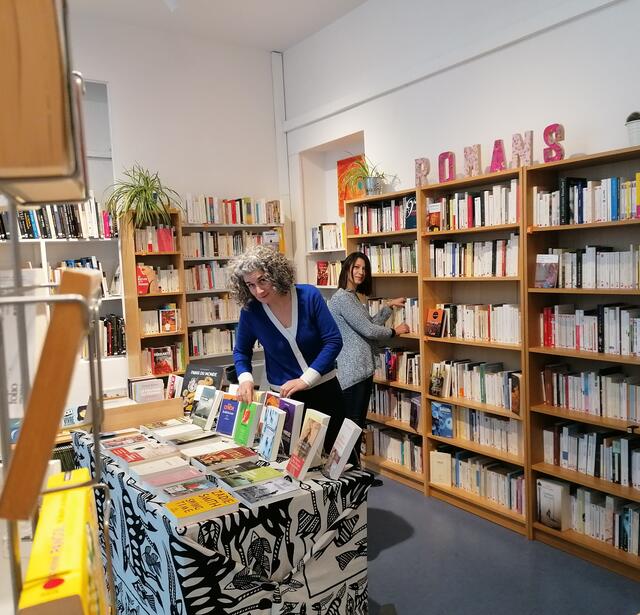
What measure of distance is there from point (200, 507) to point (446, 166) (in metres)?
3.14

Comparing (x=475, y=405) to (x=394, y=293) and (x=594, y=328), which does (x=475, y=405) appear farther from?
(x=394, y=293)

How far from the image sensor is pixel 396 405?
473cm

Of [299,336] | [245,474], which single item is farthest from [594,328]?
[245,474]

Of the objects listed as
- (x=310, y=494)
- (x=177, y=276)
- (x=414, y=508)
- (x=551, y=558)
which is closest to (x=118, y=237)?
(x=177, y=276)

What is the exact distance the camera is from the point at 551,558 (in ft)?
10.9

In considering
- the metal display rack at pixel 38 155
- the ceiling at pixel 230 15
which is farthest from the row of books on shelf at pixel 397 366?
the metal display rack at pixel 38 155

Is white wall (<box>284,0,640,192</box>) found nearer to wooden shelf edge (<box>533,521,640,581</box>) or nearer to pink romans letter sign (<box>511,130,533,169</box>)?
pink romans letter sign (<box>511,130,533,169</box>)

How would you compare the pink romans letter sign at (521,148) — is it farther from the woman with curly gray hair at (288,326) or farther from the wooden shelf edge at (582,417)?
the woman with curly gray hair at (288,326)

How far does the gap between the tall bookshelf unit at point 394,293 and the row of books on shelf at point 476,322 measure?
0.52 ft

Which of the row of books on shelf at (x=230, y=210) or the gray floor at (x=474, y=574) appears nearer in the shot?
the gray floor at (x=474, y=574)

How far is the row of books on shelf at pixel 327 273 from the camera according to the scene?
17.9 ft

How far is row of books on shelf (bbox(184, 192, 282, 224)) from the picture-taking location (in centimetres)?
538

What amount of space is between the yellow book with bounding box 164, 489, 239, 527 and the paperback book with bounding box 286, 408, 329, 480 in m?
0.29

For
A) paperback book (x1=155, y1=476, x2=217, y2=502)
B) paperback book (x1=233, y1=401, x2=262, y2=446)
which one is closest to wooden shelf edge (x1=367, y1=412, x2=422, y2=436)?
paperback book (x1=233, y1=401, x2=262, y2=446)
